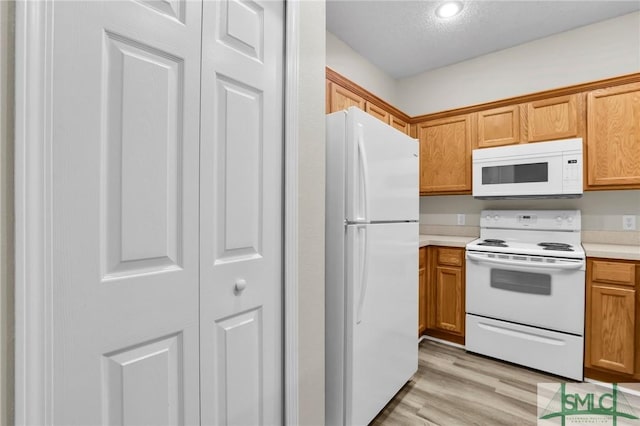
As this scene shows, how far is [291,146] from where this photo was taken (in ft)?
3.97

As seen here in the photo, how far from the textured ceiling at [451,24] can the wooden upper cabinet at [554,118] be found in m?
0.70

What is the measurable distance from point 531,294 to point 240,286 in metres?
2.37

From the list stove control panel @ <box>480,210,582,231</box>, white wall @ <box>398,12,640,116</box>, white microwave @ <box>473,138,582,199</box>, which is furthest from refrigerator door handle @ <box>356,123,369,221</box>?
white wall @ <box>398,12,640,116</box>

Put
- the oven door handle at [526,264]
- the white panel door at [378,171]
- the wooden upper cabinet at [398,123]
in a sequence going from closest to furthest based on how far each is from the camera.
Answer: the white panel door at [378,171], the oven door handle at [526,264], the wooden upper cabinet at [398,123]

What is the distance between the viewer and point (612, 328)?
2053 mm

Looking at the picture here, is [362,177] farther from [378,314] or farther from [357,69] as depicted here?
[357,69]

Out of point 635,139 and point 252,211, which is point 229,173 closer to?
point 252,211

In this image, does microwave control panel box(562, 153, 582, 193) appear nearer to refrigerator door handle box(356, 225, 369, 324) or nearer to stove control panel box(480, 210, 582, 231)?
stove control panel box(480, 210, 582, 231)

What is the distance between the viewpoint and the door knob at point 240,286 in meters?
1.06

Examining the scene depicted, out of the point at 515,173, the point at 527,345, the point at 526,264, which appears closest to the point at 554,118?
the point at 515,173

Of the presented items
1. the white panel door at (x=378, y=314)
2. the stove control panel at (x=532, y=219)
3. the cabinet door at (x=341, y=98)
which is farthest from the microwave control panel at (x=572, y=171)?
the cabinet door at (x=341, y=98)

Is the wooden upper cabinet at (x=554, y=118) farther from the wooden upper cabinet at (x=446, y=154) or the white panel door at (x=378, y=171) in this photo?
the white panel door at (x=378, y=171)

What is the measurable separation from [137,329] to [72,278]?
217mm

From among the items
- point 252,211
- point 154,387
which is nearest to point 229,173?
point 252,211
